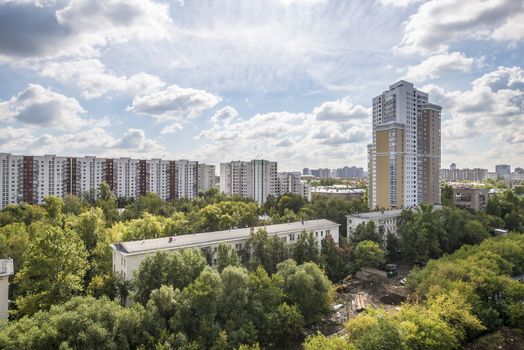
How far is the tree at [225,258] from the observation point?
20703 mm

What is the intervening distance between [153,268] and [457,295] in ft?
54.1

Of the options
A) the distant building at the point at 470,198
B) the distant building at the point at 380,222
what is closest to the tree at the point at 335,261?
the distant building at the point at 380,222

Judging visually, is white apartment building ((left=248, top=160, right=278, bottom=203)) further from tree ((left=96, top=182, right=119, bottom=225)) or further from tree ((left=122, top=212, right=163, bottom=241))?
tree ((left=122, top=212, right=163, bottom=241))

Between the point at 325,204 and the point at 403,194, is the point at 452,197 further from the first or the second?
the point at 325,204

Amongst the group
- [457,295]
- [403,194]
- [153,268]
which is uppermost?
[403,194]

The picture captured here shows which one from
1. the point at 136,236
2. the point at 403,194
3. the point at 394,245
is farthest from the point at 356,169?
the point at 136,236

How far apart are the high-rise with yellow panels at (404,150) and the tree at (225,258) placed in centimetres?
3016

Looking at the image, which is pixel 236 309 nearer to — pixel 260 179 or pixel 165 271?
pixel 165 271

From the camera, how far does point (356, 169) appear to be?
171m

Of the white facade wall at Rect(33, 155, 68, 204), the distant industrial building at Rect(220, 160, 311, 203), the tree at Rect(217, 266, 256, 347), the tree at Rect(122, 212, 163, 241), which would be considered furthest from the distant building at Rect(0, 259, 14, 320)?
the distant industrial building at Rect(220, 160, 311, 203)

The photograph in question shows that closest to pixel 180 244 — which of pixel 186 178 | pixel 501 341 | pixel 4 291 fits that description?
pixel 4 291

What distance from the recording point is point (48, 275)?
55.4 ft

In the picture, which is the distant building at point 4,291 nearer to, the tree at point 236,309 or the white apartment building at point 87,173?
the tree at point 236,309

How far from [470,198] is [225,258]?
4687 cm
